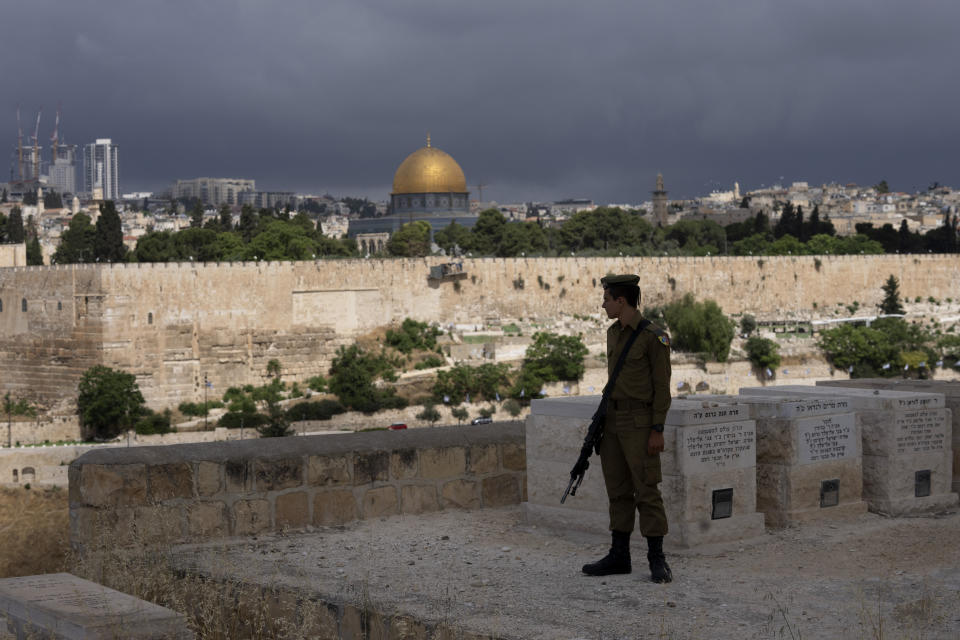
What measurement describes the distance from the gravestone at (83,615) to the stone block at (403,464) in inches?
92.3

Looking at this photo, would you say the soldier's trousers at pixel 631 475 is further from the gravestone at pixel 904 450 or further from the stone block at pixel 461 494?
the gravestone at pixel 904 450

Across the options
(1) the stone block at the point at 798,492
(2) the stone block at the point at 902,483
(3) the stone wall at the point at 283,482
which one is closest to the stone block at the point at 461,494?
(3) the stone wall at the point at 283,482

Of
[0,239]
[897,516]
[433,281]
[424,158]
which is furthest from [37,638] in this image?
[424,158]

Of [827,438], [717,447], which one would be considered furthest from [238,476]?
[827,438]

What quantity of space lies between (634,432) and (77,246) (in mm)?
49943

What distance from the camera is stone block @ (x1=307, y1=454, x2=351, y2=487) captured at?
6430 mm

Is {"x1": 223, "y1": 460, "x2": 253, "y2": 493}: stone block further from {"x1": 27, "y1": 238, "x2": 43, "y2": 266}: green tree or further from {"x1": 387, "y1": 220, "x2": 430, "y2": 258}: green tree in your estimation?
{"x1": 27, "y1": 238, "x2": 43, "y2": 266}: green tree

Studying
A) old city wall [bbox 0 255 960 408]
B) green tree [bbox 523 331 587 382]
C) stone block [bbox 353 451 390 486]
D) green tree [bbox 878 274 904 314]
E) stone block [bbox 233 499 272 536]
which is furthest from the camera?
green tree [bbox 878 274 904 314]

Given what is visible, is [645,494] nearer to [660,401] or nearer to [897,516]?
[660,401]

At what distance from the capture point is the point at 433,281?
134 feet

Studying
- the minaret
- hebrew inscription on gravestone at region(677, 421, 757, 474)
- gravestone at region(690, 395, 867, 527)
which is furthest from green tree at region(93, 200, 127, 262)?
the minaret

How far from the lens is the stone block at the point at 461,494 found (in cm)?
684

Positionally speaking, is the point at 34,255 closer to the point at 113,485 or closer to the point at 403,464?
the point at 403,464

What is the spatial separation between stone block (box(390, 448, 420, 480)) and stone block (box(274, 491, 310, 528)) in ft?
1.69
